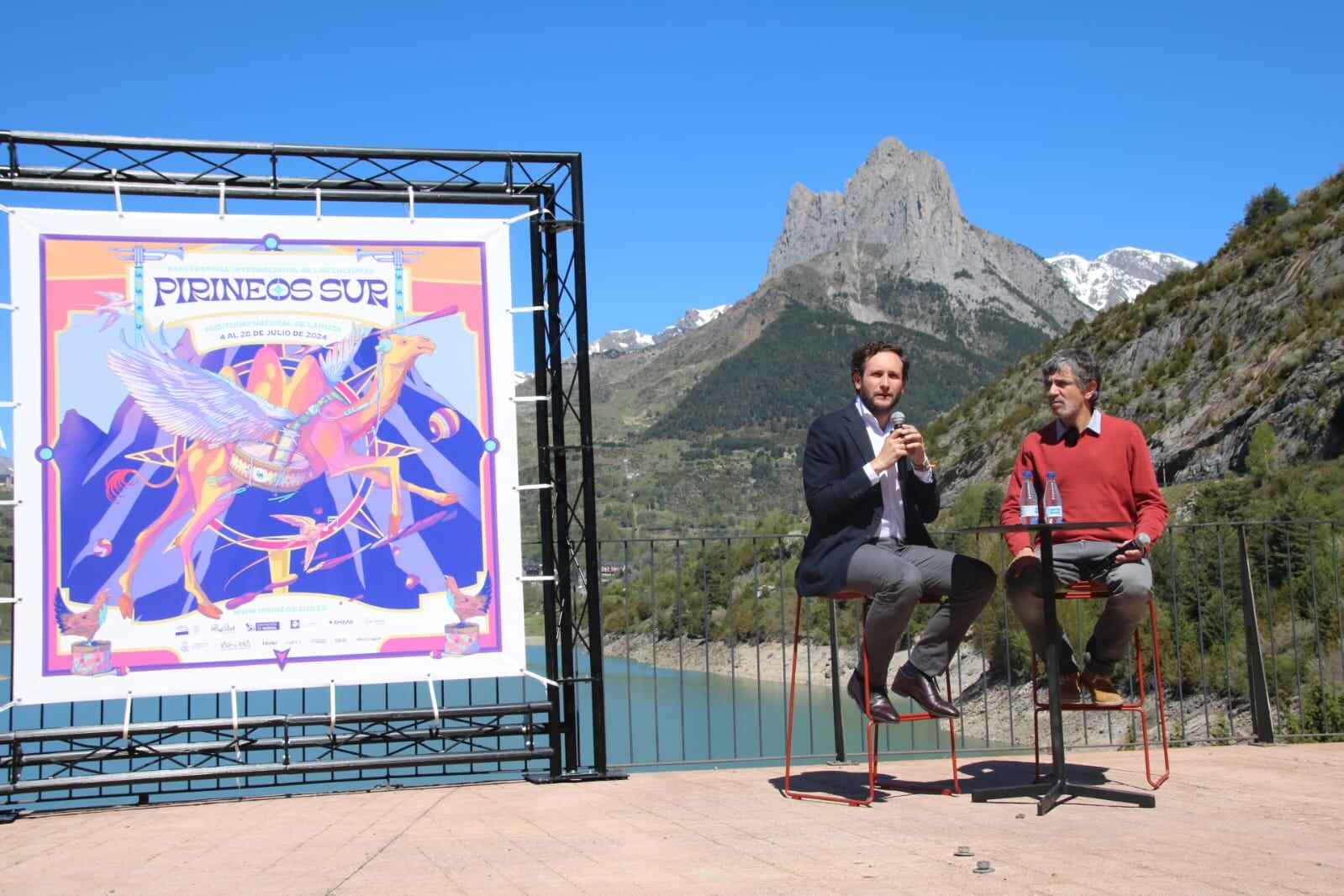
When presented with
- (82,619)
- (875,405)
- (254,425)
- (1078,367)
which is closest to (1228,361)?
(1078,367)

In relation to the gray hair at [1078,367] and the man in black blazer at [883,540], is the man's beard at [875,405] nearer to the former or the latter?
the man in black blazer at [883,540]

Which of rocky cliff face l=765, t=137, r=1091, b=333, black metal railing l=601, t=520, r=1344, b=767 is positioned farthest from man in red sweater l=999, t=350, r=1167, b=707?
rocky cliff face l=765, t=137, r=1091, b=333

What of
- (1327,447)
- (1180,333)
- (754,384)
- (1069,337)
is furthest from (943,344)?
(1327,447)

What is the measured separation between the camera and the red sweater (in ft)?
14.7

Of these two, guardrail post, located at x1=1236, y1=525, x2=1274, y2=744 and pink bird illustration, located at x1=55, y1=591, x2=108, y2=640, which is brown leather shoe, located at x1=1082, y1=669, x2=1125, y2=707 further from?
pink bird illustration, located at x1=55, y1=591, x2=108, y2=640

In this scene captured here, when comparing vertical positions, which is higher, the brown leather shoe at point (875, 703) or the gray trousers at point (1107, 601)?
the gray trousers at point (1107, 601)

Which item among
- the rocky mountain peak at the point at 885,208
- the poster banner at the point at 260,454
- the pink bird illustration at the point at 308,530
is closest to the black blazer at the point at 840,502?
the poster banner at the point at 260,454

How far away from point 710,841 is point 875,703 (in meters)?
0.78

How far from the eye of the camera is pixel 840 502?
4289 millimetres

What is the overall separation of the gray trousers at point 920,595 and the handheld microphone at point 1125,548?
0.45 metres

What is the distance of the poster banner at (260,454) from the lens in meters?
5.16

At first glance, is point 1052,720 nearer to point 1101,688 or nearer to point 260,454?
point 1101,688

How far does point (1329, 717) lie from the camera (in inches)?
358

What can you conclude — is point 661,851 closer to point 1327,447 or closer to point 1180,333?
point 1327,447
